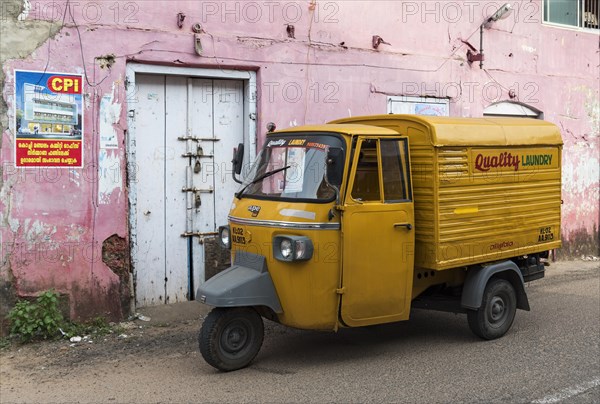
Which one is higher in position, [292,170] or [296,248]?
[292,170]

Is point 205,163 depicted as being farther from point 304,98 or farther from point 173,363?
point 173,363

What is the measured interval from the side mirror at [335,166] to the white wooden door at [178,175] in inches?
113

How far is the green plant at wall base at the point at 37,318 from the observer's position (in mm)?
6656

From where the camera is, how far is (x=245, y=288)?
18.3ft

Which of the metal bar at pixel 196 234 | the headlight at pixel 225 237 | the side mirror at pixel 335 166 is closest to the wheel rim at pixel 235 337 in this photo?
the headlight at pixel 225 237

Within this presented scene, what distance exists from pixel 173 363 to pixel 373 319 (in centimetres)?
187

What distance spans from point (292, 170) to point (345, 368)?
1793 mm

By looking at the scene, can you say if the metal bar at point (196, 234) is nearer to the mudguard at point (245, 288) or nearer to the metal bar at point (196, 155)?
the metal bar at point (196, 155)

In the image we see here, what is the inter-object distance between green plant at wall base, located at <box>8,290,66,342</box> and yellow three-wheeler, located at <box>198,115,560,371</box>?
6.64 ft

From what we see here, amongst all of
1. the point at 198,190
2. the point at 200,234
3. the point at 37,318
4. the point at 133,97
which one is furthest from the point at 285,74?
the point at 37,318

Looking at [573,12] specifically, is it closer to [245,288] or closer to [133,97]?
[133,97]

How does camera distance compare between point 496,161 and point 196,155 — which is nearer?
point 496,161

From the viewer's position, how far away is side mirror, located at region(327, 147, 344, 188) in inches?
222

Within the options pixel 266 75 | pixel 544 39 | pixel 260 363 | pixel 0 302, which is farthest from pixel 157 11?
pixel 544 39
